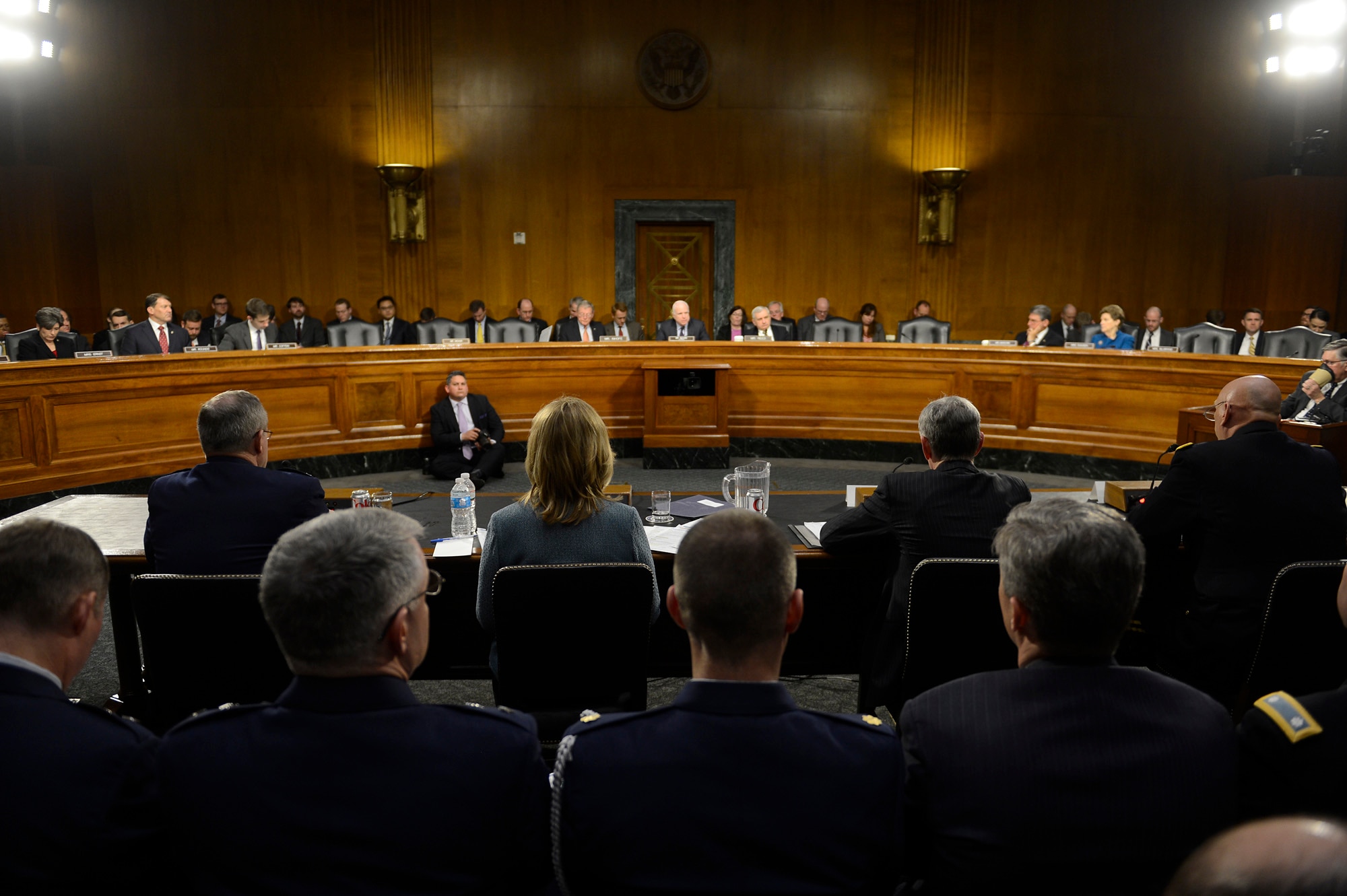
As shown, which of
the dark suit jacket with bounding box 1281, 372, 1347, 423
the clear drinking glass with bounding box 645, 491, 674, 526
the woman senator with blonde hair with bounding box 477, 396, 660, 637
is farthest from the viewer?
the dark suit jacket with bounding box 1281, 372, 1347, 423

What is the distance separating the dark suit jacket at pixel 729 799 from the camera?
1.27 m

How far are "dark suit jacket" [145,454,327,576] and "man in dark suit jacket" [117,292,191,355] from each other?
5.31 m

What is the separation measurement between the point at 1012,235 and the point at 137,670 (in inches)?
397

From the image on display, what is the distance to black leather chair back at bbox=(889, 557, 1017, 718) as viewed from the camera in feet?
7.76

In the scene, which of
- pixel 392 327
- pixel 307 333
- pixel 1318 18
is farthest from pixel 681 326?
pixel 1318 18

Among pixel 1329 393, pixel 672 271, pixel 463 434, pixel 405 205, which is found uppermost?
pixel 405 205

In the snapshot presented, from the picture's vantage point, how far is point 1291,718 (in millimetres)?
1398

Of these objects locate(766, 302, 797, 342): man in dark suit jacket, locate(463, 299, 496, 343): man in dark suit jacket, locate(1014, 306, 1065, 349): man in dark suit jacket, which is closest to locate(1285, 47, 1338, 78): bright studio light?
locate(1014, 306, 1065, 349): man in dark suit jacket

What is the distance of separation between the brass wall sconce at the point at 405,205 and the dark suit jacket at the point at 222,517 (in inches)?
334

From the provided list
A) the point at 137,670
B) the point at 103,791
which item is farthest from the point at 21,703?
the point at 137,670

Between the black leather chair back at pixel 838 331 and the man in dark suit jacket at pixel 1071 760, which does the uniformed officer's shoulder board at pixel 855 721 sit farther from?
the black leather chair back at pixel 838 331

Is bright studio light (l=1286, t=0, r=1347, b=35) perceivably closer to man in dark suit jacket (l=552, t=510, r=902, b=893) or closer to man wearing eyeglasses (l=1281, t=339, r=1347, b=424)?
man wearing eyeglasses (l=1281, t=339, r=1347, b=424)

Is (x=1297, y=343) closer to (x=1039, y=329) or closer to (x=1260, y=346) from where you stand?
(x=1260, y=346)

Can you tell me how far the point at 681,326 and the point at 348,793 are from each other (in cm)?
801
